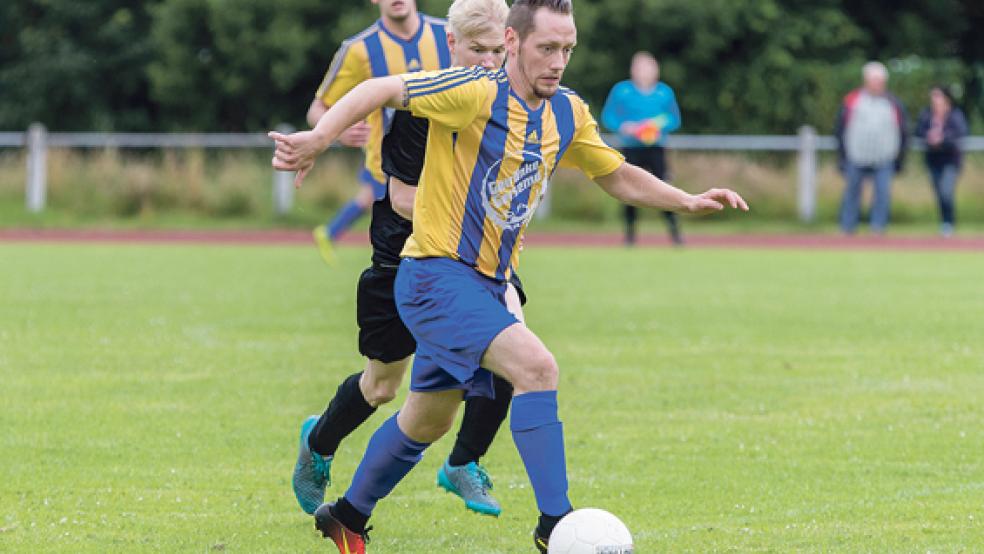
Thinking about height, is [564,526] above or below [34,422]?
above

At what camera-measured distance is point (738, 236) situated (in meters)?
23.7

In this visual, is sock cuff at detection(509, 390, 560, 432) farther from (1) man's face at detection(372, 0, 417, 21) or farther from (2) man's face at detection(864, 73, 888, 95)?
(2) man's face at detection(864, 73, 888, 95)

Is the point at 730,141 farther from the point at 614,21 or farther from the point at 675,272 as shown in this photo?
the point at 675,272

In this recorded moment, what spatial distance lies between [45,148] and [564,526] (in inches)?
915

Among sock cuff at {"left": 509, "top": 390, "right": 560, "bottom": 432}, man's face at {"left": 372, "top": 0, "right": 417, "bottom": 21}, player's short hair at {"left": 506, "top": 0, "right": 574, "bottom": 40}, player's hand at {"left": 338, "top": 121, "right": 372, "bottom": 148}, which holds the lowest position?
sock cuff at {"left": 509, "top": 390, "right": 560, "bottom": 432}

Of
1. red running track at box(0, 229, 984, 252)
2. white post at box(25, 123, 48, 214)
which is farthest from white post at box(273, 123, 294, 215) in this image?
white post at box(25, 123, 48, 214)

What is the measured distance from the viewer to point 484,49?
5.84 metres

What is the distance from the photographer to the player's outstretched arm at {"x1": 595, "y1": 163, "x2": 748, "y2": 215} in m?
5.51

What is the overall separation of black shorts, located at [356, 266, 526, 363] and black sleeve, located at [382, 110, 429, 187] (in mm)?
340

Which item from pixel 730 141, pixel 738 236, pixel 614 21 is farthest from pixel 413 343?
pixel 614 21

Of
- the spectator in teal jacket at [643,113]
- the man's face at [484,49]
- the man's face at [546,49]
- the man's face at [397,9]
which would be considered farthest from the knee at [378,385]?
the spectator in teal jacket at [643,113]

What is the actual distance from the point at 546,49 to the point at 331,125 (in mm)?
757

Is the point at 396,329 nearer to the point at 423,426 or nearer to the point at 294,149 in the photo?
the point at 423,426

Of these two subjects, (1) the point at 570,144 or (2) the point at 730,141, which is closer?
(1) the point at 570,144
